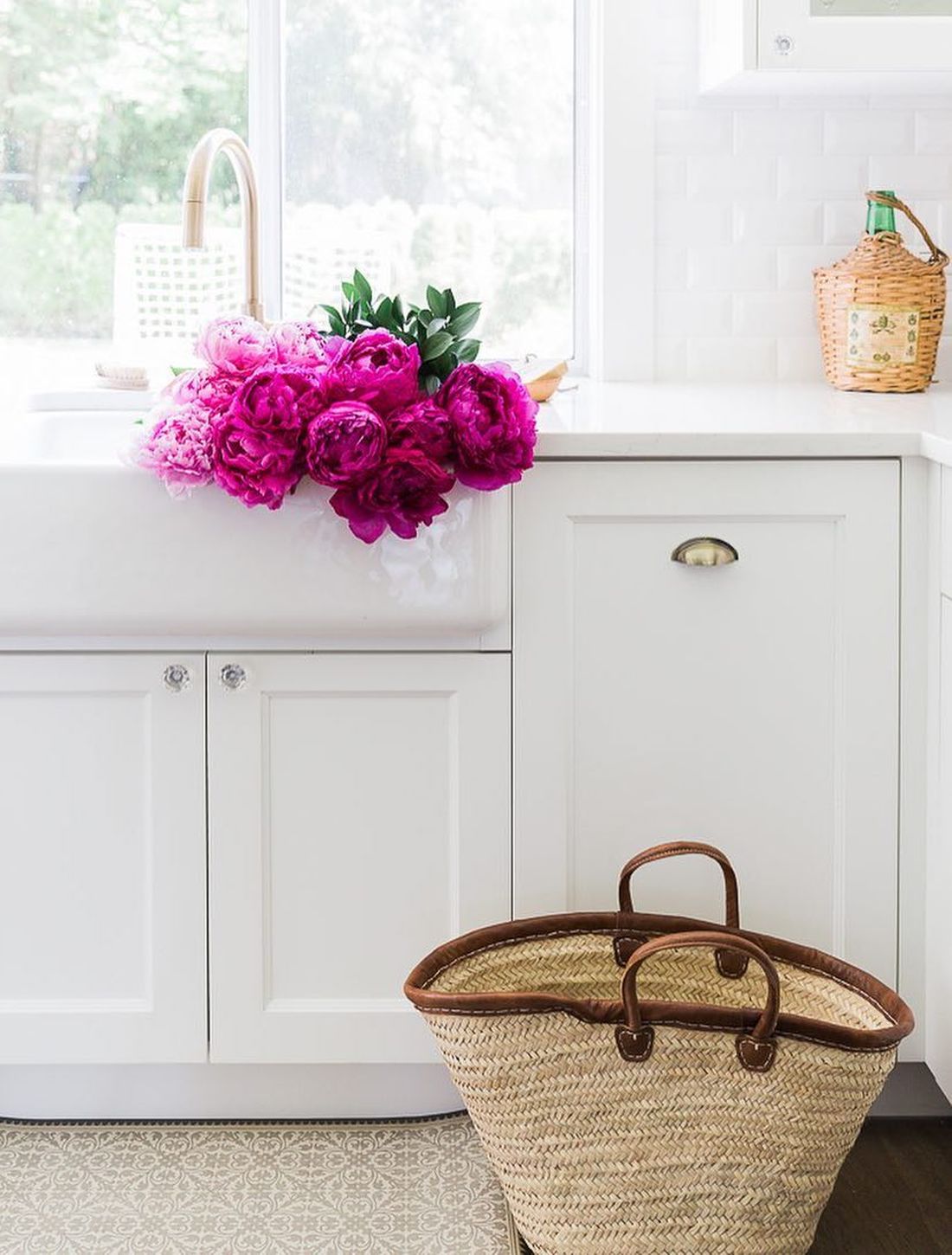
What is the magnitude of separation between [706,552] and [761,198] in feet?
3.15

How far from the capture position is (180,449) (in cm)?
182

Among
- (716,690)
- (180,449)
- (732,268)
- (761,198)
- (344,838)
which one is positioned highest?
(761,198)

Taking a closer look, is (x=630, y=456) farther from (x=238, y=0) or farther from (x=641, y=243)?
(x=238, y=0)

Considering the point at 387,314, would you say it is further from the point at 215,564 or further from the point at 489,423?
the point at 215,564

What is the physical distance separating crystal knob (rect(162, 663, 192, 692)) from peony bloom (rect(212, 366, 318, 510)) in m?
0.29

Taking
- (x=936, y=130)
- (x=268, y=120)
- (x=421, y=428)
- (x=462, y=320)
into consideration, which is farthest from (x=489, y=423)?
(x=936, y=130)

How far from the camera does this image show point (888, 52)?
2307mm

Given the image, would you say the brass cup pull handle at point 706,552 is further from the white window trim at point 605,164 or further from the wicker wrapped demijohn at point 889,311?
the white window trim at point 605,164

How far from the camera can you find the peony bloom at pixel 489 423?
5.98 ft

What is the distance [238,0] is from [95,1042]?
67.1 inches

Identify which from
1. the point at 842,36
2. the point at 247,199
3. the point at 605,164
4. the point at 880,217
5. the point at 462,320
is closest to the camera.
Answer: the point at 462,320

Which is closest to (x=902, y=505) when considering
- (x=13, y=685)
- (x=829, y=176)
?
(x=829, y=176)

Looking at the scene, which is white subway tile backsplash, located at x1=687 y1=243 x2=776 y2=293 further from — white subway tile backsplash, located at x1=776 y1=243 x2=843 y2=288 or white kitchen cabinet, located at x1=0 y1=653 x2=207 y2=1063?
white kitchen cabinet, located at x1=0 y1=653 x2=207 y2=1063

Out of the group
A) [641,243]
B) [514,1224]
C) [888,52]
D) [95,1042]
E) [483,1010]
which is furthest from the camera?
[641,243]
